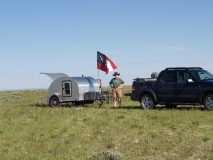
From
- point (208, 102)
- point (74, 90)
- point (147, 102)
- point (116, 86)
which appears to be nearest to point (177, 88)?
point (208, 102)

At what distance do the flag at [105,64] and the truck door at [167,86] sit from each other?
8.15 metres

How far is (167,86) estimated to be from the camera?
25.4 metres

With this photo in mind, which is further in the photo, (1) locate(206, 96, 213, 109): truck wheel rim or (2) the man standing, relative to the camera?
(2) the man standing

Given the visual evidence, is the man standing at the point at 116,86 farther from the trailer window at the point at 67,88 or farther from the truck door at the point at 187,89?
the truck door at the point at 187,89

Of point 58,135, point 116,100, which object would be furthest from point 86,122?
point 116,100

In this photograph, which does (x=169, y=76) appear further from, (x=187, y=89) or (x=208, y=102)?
(x=208, y=102)

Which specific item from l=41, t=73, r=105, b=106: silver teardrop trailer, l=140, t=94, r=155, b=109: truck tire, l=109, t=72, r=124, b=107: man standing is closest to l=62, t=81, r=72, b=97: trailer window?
l=41, t=73, r=105, b=106: silver teardrop trailer

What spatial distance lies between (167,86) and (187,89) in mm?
1260

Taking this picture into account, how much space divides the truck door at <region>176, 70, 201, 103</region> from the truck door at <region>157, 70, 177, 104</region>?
273 millimetres

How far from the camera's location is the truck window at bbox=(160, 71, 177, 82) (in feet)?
82.9

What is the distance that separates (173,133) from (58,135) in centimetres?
426

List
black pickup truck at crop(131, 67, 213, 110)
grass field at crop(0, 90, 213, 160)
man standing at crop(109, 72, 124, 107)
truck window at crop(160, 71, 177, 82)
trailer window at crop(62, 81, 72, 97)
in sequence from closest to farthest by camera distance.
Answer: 1. grass field at crop(0, 90, 213, 160)
2. black pickup truck at crop(131, 67, 213, 110)
3. truck window at crop(160, 71, 177, 82)
4. man standing at crop(109, 72, 124, 107)
5. trailer window at crop(62, 81, 72, 97)

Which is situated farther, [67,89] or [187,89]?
[67,89]

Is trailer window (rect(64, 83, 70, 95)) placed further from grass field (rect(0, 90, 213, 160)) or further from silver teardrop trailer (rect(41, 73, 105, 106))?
grass field (rect(0, 90, 213, 160))
